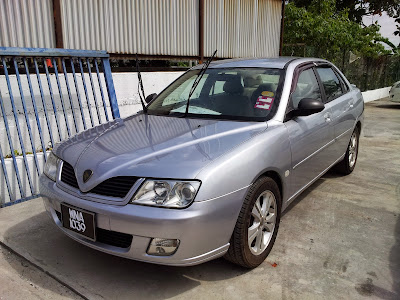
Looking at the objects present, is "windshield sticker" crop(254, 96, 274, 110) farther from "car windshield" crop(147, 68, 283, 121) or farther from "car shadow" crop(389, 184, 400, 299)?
"car shadow" crop(389, 184, 400, 299)

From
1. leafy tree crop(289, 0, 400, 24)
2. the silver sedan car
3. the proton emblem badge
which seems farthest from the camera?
leafy tree crop(289, 0, 400, 24)

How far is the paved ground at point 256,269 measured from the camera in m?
2.46

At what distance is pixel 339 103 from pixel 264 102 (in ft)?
4.87

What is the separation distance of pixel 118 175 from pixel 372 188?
11.1 ft

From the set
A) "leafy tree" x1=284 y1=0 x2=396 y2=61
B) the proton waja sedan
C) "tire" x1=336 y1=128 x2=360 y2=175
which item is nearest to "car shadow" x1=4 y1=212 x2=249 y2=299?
the proton waja sedan

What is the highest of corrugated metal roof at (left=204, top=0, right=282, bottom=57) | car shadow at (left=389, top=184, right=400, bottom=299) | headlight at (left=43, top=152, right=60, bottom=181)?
corrugated metal roof at (left=204, top=0, right=282, bottom=57)

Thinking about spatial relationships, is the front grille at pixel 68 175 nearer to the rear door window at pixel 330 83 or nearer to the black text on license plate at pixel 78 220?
the black text on license plate at pixel 78 220

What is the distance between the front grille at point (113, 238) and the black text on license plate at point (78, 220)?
0.04 m

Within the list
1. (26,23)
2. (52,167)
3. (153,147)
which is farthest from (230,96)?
(26,23)

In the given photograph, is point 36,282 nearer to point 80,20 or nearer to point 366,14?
point 80,20

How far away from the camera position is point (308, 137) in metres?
3.34

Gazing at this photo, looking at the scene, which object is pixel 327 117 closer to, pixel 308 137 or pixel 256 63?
pixel 308 137

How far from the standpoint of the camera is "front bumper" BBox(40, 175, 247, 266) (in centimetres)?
219

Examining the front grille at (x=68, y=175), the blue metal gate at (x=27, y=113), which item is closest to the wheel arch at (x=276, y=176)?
the front grille at (x=68, y=175)
